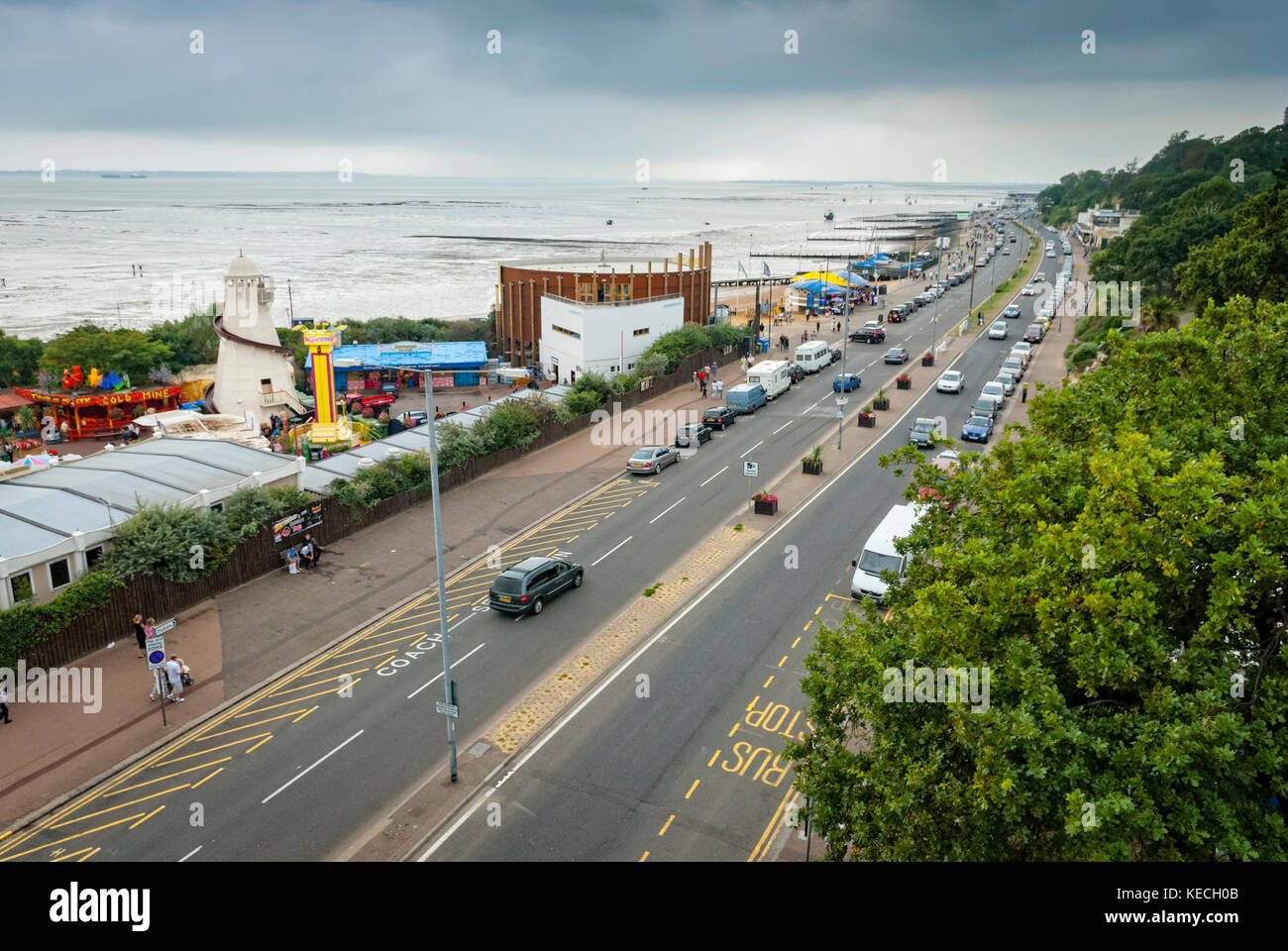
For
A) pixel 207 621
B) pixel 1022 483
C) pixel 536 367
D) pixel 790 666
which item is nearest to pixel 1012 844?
pixel 1022 483

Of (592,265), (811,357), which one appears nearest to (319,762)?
(811,357)

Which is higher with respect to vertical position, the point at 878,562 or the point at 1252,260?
the point at 1252,260

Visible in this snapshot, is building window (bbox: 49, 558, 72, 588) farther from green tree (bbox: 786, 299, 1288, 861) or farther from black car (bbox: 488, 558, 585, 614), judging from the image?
green tree (bbox: 786, 299, 1288, 861)

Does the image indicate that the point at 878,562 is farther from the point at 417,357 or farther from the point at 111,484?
the point at 417,357

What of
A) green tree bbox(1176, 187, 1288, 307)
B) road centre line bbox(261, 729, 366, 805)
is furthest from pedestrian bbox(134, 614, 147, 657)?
green tree bbox(1176, 187, 1288, 307)

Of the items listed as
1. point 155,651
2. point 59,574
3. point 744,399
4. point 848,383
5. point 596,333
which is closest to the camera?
point 155,651
